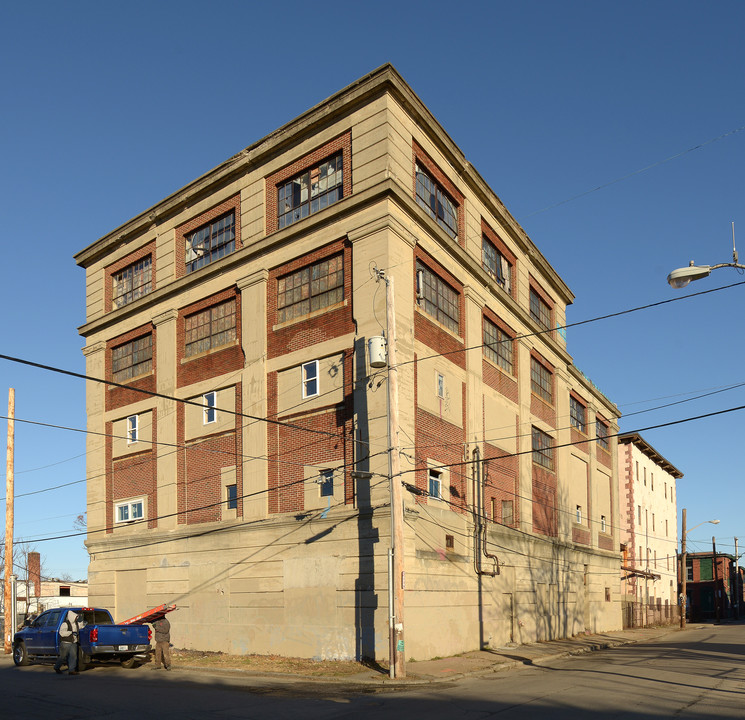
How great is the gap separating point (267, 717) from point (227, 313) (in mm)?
19904

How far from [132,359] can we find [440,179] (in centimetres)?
1657

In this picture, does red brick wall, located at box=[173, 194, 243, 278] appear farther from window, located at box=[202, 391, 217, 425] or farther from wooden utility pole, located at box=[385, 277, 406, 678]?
wooden utility pole, located at box=[385, 277, 406, 678]

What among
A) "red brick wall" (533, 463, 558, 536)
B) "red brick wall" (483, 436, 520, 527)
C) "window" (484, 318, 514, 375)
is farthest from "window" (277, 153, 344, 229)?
"red brick wall" (533, 463, 558, 536)

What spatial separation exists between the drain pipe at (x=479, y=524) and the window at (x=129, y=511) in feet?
47.1

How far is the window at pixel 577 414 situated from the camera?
152ft

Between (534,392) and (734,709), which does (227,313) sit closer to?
(534,392)

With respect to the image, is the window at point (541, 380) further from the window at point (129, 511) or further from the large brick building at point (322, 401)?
the window at point (129, 511)

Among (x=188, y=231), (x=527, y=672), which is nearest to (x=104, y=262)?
(x=188, y=231)

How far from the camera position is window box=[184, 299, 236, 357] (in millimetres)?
31703

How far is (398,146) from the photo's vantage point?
27.2 meters

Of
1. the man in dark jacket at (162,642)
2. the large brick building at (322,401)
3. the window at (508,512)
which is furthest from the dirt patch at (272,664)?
the window at (508,512)

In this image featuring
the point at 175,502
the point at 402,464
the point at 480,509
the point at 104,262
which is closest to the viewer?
the point at 402,464

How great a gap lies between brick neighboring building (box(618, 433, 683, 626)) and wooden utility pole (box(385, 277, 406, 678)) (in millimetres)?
41142

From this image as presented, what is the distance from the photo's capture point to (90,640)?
73.2 ft
